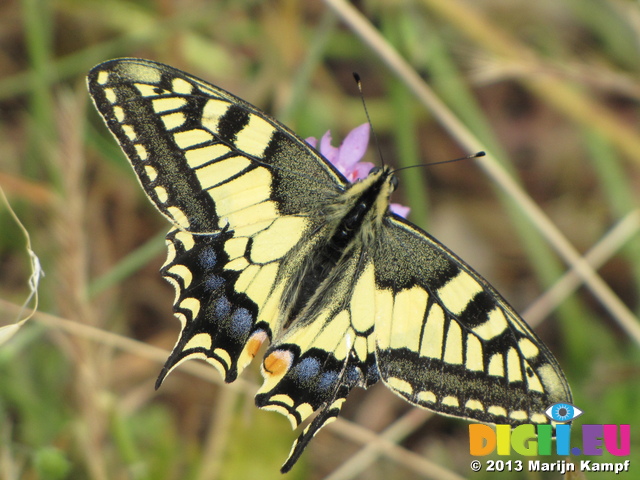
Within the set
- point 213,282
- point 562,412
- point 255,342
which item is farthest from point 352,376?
point 562,412

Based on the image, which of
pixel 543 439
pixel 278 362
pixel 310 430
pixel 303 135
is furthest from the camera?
pixel 303 135

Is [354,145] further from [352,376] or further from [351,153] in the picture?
[352,376]

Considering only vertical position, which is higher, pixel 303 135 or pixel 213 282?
pixel 303 135

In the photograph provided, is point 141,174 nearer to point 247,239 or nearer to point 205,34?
point 247,239

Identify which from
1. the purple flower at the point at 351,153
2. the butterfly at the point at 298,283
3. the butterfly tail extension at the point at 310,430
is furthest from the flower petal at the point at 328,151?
the butterfly tail extension at the point at 310,430

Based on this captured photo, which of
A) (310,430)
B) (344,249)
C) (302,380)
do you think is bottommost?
(310,430)

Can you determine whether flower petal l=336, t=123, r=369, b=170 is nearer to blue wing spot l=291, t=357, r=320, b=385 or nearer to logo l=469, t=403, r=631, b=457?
blue wing spot l=291, t=357, r=320, b=385

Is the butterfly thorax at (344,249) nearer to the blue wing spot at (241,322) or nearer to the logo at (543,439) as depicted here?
the blue wing spot at (241,322)

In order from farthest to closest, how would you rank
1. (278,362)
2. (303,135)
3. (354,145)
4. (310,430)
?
(303,135)
(354,145)
(278,362)
(310,430)
